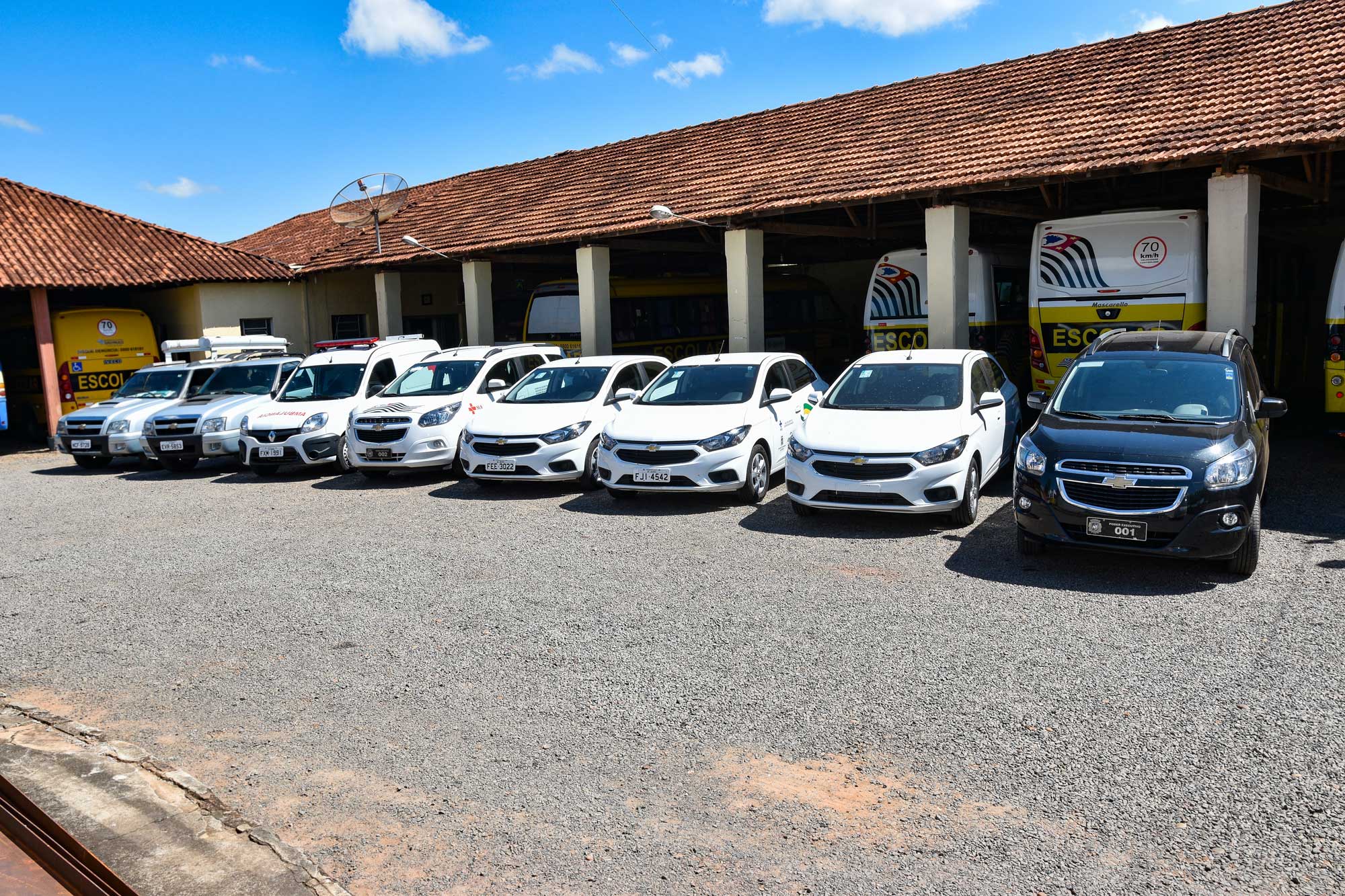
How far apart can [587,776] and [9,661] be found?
433 centimetres

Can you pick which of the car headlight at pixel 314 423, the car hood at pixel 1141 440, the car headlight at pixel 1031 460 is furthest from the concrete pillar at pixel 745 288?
the car hood at pixel 1141 440

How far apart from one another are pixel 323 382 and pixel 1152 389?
11234 millimetres

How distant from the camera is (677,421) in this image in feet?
37.1

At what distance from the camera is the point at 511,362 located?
14625 millimetres

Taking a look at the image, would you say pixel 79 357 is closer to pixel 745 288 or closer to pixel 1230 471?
pixel 745 288

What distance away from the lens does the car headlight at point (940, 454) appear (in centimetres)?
934

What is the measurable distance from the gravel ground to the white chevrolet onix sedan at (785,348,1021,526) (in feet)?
1.16

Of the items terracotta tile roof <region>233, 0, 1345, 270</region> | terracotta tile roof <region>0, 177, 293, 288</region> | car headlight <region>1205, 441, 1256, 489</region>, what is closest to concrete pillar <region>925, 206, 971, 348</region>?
terracotta tile roof <region>233, 0, 1345, 270</region>

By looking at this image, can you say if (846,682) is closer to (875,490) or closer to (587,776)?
(587,776)

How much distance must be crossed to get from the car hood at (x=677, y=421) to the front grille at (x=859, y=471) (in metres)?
→ 1.62

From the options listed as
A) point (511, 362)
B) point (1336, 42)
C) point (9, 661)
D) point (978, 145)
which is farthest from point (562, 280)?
point (9, 661)

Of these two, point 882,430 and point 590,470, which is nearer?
point 882,430

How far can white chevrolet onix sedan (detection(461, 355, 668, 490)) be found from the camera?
1199cm

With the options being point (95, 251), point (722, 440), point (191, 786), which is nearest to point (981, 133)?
point (722, 440)
